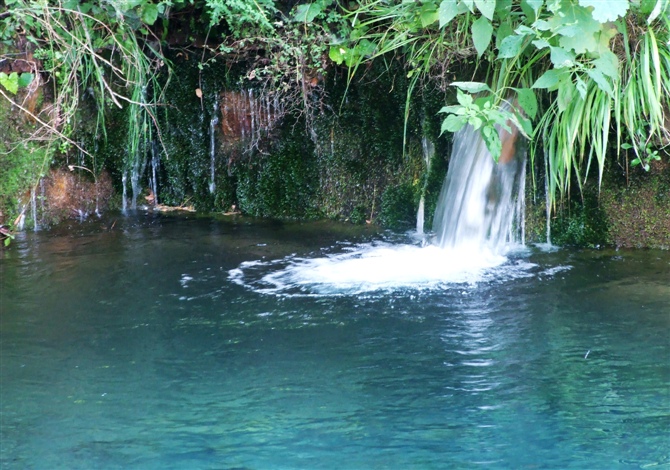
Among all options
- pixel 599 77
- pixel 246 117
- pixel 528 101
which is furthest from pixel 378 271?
pixel 246 117

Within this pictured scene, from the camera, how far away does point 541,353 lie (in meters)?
3.26

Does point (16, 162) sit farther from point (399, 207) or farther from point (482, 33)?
point (482, 33)

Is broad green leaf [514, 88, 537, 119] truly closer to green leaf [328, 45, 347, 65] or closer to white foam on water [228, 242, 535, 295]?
white foam on water [228, 242, 535, 295]

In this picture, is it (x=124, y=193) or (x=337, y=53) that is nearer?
(x=337, y=53)

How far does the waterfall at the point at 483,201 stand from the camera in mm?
4910

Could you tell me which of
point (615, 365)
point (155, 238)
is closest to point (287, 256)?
point (155, 238)

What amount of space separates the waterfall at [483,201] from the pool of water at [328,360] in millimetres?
209

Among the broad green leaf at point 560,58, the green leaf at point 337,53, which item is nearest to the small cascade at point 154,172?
the green leaf at point 337,53

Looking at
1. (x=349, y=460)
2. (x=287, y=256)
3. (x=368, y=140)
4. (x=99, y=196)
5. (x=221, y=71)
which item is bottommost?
(x=349, y=460)

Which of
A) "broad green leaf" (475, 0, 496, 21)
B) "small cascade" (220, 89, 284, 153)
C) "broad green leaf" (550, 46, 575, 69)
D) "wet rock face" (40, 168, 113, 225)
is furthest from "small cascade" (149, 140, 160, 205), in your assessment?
"broad green leaf" (550, 46, 575, 69)

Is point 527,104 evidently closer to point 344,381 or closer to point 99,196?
point 344,381

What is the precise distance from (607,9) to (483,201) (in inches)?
65.0

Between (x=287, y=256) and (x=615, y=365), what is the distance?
2.27 metres

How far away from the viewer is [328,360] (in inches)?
127
